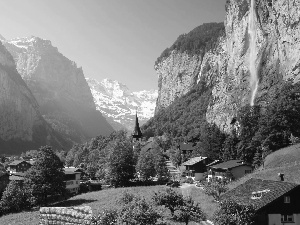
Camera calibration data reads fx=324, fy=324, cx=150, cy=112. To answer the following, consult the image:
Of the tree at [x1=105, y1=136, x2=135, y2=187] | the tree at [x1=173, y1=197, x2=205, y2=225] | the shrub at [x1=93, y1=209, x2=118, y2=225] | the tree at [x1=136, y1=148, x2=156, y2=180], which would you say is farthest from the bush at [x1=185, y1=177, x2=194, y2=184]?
the shrub at [x1=93, y1=209, x2=118, y2=225]

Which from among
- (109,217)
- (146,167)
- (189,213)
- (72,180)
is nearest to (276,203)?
(189,213)

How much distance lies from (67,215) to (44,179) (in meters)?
58.9

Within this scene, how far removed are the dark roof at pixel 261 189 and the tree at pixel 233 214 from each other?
11.4 ft

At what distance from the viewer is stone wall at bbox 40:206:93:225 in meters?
9.02

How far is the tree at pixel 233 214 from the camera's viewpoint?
3097 centimetres

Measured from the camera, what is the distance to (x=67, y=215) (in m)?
9.34

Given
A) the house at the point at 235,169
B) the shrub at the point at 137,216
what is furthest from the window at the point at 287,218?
the house at the point at 235,169

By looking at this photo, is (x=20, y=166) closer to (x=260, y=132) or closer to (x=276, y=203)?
(x=260, y=132)

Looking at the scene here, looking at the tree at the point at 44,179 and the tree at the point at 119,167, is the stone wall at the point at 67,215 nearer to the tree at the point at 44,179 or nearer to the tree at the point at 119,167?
the tree at the point at 44,179

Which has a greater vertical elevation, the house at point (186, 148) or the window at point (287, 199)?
the house at point (186, 148)

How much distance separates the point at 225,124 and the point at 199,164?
3145 centimetres

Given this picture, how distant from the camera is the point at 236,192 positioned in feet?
133

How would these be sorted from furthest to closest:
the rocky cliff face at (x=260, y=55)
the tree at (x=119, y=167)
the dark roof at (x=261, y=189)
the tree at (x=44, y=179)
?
the rocky cliff face at (x=260, y=55) < the tree at (x=119, y=167) < the tree at (x=44, y=179) < the dark roof at (x=261, y=189)

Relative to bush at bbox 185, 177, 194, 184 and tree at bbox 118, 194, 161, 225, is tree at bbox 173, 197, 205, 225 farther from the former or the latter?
bush at bbox 185, 177, 194, 184
